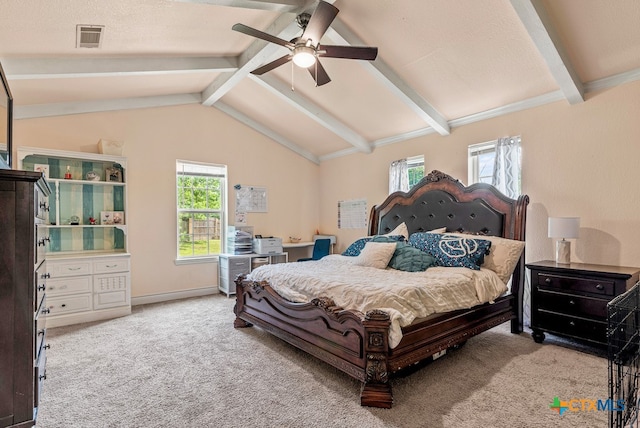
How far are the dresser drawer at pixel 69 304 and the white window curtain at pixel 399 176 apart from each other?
4316mm

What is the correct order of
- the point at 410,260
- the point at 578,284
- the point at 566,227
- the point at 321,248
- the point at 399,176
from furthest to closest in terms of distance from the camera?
1. the point at 321,248
2. the point at 399,176
3. the point at 410,260
4. the point at 566,227
5. the point at 578,284

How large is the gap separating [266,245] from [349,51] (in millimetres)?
3421

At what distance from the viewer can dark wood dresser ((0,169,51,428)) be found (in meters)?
1.25

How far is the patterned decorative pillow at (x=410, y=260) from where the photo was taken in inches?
125

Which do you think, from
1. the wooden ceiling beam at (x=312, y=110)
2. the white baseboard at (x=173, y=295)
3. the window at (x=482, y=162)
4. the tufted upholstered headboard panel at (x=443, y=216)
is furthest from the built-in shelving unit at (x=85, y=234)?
the window at (x=482, y=162)

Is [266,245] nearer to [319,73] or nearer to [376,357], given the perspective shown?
[319,73]

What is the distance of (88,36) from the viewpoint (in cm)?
281

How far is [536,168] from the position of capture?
3.58m

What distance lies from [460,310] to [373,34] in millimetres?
2736

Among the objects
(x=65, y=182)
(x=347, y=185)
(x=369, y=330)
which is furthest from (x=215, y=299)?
(x=369, y=330)

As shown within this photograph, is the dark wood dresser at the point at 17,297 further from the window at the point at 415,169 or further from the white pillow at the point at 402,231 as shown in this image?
the window at the point at 415,169

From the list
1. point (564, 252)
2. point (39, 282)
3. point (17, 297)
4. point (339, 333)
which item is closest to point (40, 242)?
point (39, 282)

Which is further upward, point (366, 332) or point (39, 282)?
point (39, 282)

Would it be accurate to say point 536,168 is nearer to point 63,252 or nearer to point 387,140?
point 387,140
